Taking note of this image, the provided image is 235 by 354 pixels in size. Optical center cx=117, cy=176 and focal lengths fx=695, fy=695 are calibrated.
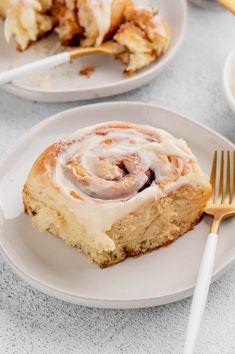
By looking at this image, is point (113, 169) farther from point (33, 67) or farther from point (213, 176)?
point (33, 67)

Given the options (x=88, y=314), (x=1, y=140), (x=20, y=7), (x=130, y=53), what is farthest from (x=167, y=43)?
(x=88, y=314)

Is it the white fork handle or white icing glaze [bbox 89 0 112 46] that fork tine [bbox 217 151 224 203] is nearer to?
the white fork handle

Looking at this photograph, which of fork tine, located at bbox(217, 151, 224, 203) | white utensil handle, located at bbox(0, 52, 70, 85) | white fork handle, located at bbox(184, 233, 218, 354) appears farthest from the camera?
white utensil handle, located at bbox(0, 52, 70, 85)

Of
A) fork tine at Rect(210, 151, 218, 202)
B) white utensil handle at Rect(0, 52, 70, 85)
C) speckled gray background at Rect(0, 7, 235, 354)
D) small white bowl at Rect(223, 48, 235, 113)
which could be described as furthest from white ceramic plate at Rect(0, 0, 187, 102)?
speckled gray background at Rect(0, 7, 235, 354)

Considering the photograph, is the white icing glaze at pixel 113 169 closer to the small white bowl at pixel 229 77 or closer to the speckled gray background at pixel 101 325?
the speckled gray background at pixel 101 325

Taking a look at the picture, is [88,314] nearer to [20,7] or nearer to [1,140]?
[1,140]

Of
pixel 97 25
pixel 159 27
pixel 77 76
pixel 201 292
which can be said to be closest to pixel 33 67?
pixel 77 76
